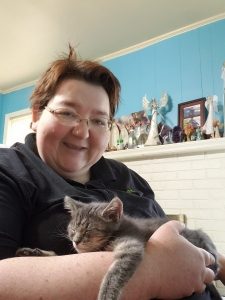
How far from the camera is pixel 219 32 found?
2963 millimetres

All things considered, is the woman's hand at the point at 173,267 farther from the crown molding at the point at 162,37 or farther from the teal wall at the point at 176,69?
the crown molding at the point at 162,37

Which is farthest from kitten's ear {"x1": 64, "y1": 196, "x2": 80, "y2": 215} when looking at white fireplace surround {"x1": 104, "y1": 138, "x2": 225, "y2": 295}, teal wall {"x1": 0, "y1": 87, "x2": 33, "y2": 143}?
teal wall {"x1": 0, "y1": 87, "x2": 33, "y2": 143}

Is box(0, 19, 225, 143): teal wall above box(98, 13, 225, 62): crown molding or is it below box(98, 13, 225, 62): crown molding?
below

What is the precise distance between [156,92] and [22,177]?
8.41 feet

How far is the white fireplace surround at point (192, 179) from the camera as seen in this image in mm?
2674

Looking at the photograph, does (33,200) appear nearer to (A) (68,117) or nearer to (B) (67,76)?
(A) (68,117)

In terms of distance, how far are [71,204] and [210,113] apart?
2.14 meters

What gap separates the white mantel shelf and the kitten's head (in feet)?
6.17

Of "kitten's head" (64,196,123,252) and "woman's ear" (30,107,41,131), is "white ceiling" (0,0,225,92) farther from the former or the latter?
"kitten's head" (64,196,123,252)

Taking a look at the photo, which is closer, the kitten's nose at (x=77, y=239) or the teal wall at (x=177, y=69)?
the kitten's nose at (x=77, y=239)

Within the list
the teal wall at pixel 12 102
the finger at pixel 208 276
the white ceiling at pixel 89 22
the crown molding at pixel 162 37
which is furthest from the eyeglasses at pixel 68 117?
the teal wall at pixel 12 102

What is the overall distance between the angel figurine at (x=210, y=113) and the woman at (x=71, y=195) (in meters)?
1.61

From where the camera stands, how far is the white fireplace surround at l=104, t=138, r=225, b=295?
105 inches

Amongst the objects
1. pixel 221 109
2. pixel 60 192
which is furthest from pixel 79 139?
pixel 221 109
